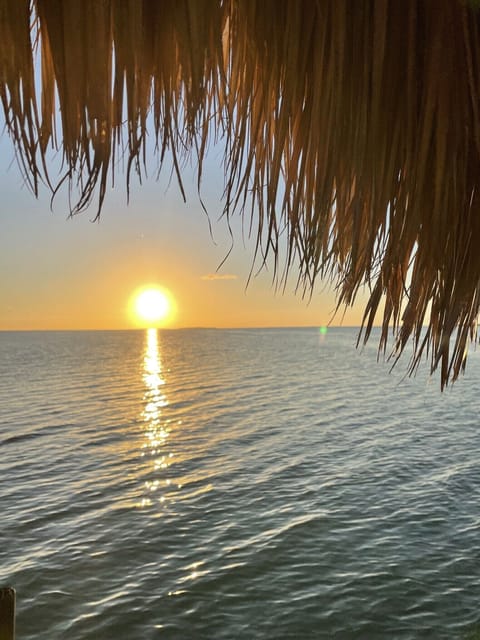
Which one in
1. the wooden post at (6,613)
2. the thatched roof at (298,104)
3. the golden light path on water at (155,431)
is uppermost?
the thatched roof at (298,104)

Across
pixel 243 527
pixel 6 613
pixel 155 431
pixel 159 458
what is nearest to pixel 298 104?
pixel 6 613

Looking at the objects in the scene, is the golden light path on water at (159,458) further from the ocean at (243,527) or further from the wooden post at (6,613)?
the wooden post at (6,613)

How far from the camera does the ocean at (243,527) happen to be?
682 centimetres

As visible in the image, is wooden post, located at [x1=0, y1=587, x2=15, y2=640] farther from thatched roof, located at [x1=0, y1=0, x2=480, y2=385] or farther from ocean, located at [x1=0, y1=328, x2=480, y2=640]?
ocean, located at [x1=0, y1=328, x2=480, y2=640]

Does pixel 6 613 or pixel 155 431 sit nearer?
pixel 6 613

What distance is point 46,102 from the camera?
127cm

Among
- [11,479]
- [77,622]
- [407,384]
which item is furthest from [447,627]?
[407,384]

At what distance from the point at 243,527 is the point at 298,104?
28.5 ft

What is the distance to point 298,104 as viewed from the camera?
131cm

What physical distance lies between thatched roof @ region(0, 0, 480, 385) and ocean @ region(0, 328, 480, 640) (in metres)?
6.10

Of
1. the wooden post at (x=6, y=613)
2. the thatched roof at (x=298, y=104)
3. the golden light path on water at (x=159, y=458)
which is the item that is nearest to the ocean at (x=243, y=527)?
the golden light path on water at (x=159, y=458)

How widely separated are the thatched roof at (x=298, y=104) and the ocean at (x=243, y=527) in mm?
6101

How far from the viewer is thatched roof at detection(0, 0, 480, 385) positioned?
3.88ft

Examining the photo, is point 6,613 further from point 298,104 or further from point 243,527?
point 243,527
